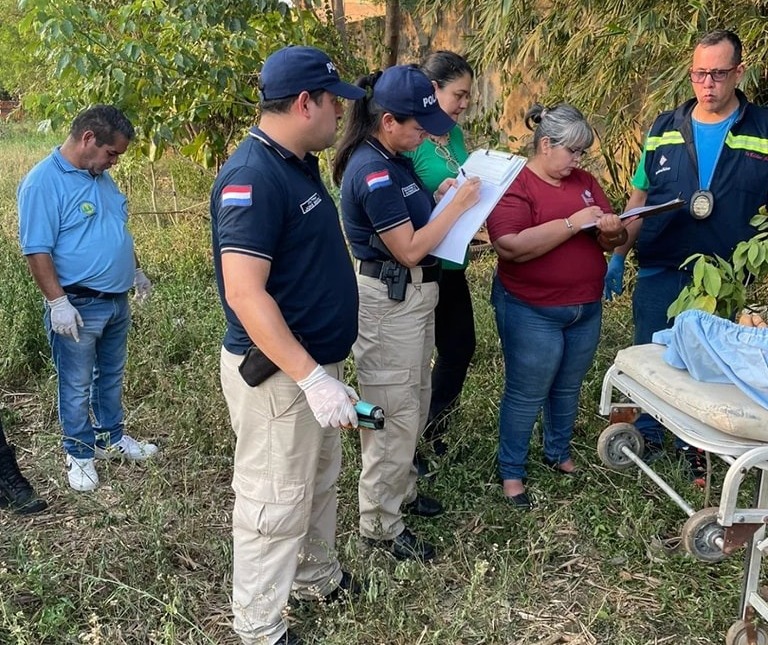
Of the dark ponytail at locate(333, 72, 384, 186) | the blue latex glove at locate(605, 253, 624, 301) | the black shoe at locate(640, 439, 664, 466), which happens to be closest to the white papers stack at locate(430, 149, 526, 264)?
the dark ponytail at locate(333, 72, 384, 186)

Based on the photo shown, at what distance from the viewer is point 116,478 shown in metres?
3.38

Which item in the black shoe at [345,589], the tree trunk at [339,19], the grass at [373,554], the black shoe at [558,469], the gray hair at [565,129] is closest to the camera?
the grass at [373,554]

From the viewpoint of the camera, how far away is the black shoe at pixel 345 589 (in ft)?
8.07

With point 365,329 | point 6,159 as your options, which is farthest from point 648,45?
point 6,159

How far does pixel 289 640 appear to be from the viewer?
7.44 feet

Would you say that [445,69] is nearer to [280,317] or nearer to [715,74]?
[715,74]

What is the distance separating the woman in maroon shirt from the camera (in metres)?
2.67

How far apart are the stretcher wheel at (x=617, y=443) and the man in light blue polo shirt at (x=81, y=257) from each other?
6.37ft

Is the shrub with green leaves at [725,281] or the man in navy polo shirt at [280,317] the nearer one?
the man in navy polo shirt at [280,317]

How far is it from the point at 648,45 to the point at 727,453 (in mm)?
3116

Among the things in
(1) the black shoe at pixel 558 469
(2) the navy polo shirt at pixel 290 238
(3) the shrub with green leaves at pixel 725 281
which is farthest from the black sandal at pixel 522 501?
(2) the navy polo shirt at pixel 290 238

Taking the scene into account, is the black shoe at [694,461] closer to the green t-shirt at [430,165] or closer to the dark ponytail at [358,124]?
the green t-shirt at [430,165]

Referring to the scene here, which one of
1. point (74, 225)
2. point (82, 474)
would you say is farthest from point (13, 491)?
point (74, 225)

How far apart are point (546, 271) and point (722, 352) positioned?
90cm
